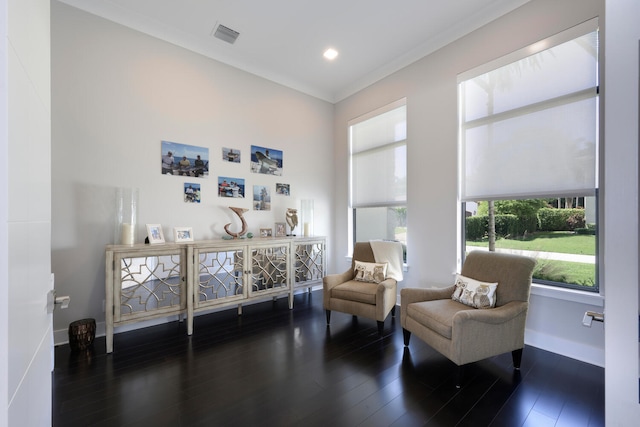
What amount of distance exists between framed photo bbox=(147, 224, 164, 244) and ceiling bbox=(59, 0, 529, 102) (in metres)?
2.26

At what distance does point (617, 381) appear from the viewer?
0.67 meters

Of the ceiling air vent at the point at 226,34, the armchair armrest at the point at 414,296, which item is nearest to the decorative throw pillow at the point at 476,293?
the armchair armrest at the point at 414,296

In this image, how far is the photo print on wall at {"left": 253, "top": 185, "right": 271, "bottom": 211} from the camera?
13.3 feet

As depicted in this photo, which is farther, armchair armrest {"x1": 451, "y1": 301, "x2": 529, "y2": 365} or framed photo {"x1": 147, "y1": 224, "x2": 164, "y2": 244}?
framed photo {"x1": 147, "y1": 224, "x2": 164, "y2": 244}

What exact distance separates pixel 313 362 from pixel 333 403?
1.77 ft

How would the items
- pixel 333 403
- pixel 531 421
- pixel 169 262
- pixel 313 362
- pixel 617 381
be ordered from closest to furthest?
pixel 617 381
pixel 531 421
pixel 333 403
pixel 313 362
pixel 169 262

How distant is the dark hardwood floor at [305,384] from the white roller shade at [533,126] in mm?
1647

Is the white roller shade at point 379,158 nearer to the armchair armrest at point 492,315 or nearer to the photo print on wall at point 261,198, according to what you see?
the photo print on wall at point 261,198

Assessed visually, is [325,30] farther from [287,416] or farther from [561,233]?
[287,416]

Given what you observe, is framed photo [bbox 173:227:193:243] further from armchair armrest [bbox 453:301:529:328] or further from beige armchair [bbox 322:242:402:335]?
armchair armrest [bbox 453:301:529:328]

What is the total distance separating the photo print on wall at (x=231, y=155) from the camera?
3746 mm

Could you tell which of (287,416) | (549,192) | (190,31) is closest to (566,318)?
(549,192)

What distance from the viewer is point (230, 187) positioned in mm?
3791

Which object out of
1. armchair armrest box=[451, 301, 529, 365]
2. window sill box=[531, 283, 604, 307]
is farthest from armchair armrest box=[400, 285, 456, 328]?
window sill box=[531, 283, 604, 307]
